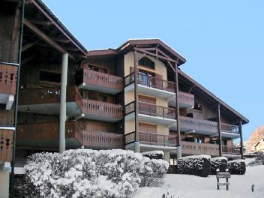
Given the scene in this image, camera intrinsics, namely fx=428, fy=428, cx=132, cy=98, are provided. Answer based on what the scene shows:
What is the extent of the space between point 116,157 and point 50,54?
1077 cm

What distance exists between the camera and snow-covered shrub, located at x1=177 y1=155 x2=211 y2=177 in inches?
1161

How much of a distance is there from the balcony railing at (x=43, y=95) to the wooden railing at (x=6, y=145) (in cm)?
808

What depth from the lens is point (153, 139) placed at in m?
33.3

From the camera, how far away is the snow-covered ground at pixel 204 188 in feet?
68.1

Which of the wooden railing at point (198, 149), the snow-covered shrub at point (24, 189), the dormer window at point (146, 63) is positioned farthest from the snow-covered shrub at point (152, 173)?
the dormer window at point (146, 63)

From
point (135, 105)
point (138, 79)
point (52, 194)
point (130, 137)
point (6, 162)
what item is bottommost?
point (52, 194)

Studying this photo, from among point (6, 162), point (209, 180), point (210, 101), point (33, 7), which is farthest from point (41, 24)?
point (210, 101)

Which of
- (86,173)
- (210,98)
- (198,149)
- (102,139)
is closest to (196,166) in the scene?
(102,139)

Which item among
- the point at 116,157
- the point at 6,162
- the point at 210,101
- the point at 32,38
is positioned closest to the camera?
the point at 6,162

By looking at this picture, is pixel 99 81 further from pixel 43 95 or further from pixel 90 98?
pixel 43 95

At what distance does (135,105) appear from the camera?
31.8 meters

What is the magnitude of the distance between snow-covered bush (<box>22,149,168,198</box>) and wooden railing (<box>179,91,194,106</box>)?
1527 centimetres

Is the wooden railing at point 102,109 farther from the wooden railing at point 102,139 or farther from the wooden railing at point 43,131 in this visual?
the wooden railing at point 43,131

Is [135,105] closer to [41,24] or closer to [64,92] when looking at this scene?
[64,92]
